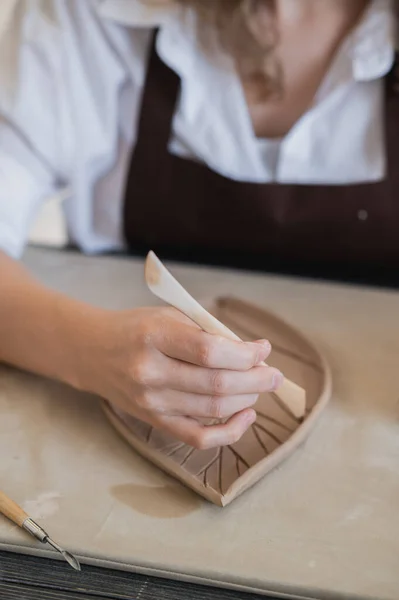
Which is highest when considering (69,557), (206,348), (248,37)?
(248,37)

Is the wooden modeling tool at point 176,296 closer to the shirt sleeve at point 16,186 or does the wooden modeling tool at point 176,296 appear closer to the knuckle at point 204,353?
the knuckle at point 204,353

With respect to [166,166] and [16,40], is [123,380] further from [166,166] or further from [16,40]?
[16,40]

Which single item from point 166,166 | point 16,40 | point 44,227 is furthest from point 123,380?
point 44,227

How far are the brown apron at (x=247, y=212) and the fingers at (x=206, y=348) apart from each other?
329 millimetres

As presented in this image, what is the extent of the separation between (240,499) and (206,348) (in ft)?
0.36

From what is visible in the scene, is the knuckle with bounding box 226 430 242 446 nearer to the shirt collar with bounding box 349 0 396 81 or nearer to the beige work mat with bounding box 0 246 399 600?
the beige work mat with bounding box 0 246 399 600

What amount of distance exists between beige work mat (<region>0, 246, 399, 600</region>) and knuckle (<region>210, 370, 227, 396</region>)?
75mm

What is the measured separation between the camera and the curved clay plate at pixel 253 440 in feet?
1.39

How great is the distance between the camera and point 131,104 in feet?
2.51

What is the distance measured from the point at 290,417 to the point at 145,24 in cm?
49

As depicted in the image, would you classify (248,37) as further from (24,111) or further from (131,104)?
(24,111)

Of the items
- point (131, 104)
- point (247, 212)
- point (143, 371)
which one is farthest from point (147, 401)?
point (131, 104)

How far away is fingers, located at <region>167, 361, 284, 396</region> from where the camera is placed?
0.42 metres

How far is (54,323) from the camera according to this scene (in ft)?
1.72
